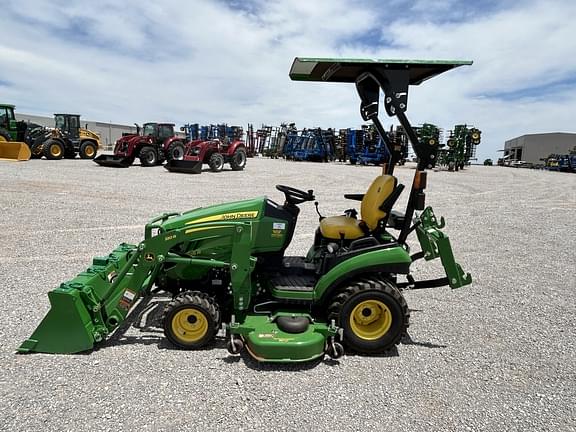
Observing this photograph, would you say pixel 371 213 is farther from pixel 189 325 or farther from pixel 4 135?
pixel 4 135

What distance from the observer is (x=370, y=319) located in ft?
11.2

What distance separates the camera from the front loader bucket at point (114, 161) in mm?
18406

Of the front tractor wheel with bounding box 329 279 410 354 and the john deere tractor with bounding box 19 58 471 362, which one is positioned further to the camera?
the front tractor wheel with bounding box 329 279 410 354

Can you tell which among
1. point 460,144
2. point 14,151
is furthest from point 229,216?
point 460,144

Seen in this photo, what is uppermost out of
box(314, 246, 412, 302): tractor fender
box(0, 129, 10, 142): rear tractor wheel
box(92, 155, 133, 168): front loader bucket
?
box(0, 129, 10, 142): rear tractor wheel

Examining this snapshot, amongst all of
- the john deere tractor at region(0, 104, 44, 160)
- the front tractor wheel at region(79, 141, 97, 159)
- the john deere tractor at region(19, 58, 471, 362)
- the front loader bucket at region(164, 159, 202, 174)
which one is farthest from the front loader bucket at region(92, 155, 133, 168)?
the john deere tractor at region(19, 58, 471, 362)

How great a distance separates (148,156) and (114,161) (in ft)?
5.41

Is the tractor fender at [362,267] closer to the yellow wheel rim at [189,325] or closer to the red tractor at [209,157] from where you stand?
the yellow wheel rim at [189,325]

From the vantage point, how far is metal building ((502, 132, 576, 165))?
59.6 m

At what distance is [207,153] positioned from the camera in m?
18.7

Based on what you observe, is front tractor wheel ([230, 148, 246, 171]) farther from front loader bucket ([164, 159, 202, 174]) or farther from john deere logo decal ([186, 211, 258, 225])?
john deere logo decal ([186, 211, 258, 225])

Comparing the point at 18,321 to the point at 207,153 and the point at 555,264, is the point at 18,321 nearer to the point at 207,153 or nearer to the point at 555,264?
the point at 555,264

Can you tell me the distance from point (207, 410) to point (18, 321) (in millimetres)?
2259

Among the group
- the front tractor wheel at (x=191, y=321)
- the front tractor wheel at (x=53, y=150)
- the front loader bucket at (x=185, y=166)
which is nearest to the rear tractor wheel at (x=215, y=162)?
the front loader bucket at (x=185, y=166)
